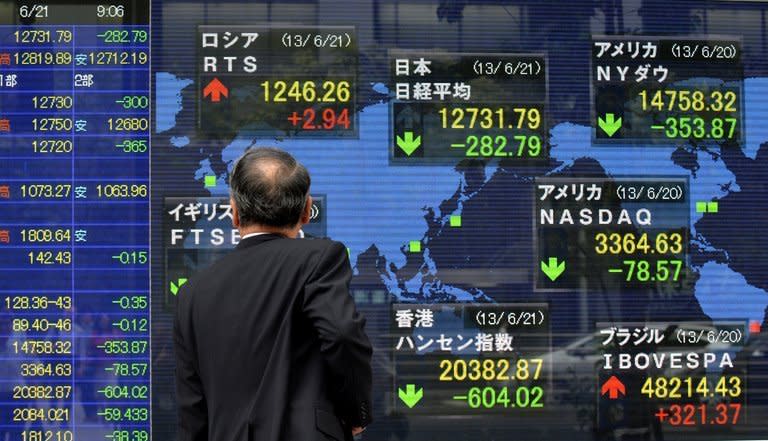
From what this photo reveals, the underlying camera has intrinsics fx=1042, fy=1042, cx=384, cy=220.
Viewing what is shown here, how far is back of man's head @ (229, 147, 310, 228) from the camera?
2852 millimetres

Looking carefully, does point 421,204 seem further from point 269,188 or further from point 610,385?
point 269,188

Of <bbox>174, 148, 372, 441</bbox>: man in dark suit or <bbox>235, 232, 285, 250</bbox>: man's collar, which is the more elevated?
<bbox>235, 232, 285, 250</bbox>: man's collar

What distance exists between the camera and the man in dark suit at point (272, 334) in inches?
107

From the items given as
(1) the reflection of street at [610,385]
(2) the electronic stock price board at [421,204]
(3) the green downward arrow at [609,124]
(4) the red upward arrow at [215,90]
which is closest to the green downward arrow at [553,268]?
(2) the electronic stock price board at [421,204]

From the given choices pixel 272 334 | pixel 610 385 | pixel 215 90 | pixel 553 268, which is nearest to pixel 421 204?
pixel 553 268

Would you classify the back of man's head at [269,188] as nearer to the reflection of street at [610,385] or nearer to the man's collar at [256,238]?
the man's collar at [256,238]

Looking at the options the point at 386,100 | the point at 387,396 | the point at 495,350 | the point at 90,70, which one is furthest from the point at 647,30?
the point at 90,70

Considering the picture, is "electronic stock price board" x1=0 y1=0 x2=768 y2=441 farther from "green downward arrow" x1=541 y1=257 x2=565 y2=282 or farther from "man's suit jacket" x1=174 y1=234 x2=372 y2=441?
"man's suit jacket" x1=174 y1=234 x2=372 y2=441

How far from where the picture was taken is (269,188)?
285 cm

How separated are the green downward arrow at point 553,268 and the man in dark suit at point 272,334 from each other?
2619 mm

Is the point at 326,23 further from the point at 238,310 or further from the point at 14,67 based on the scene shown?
the point at 238,310

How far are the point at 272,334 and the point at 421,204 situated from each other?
8.50ft

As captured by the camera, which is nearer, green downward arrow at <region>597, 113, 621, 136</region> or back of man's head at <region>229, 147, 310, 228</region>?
back of man's head at <region>229, 147, 310, 228</region>

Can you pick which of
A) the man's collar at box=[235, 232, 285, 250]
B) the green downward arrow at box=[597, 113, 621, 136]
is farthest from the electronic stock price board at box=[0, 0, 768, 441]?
the man's collar at box=[235, 232, 285, 250]
